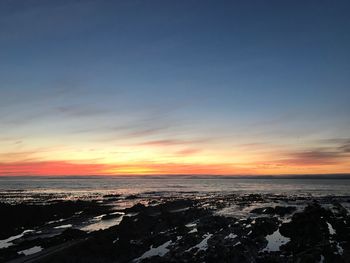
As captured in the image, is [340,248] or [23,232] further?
[23,232]

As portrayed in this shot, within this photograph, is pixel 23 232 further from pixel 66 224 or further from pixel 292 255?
pixel 292 255

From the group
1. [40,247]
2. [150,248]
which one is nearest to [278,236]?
[150,248]

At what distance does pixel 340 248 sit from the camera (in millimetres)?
22453

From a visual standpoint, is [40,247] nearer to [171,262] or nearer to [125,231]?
[125,231]

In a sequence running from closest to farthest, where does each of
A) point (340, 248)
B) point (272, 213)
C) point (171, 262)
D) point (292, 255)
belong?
point (171, 262), point (292, 255), point (340, 248), point (272, 213)

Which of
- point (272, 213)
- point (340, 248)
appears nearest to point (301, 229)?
point (340, 248)

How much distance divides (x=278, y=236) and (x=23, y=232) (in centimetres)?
1908

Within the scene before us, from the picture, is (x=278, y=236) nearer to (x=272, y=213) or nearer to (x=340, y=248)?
(x=340, y=248)

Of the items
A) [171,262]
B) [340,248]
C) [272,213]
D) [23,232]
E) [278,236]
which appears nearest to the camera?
[171,262]

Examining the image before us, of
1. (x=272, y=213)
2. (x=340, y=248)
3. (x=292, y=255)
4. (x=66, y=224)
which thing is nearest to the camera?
(x=292, y=255)

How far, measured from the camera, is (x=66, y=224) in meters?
34.6

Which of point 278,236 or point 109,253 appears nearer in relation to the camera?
point 109,253

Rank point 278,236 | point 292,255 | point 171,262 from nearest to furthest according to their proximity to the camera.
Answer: point 171,262 → point 292,255 → point 278,236

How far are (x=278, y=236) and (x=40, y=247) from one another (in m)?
16.0
